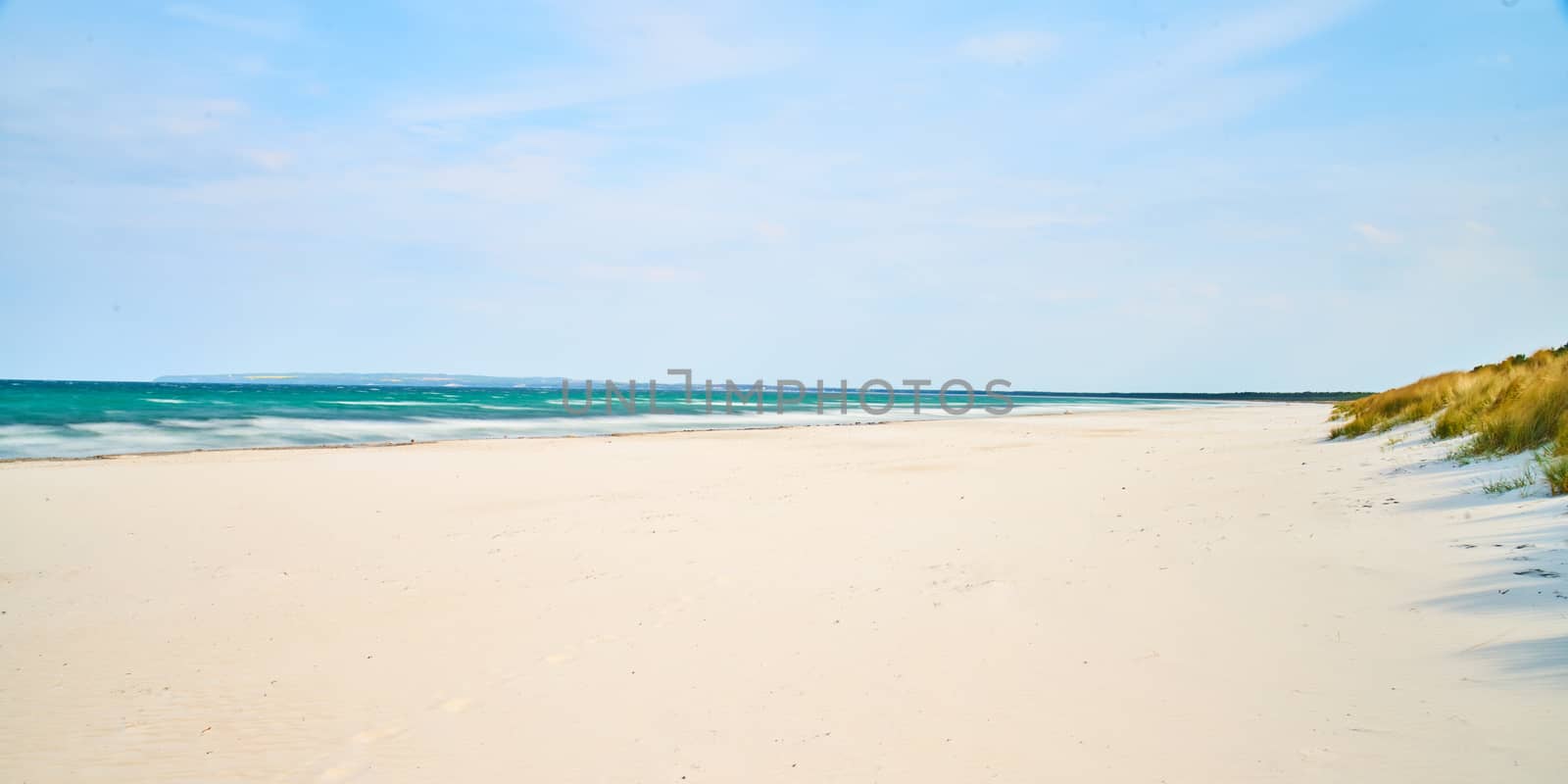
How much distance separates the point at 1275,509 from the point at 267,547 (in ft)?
32.4

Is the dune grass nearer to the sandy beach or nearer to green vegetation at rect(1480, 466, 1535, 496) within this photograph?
green vegetation at rect(1480, 466, 1535, 496)

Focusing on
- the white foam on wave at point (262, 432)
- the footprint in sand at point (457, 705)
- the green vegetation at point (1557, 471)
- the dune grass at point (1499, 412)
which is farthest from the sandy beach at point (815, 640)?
the white foam on wave at point (262, 432)

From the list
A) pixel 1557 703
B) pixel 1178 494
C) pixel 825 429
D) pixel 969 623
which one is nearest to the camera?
pixel 1557 703

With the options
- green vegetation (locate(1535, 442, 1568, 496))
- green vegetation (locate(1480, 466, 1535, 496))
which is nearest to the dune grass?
green vegetation (locate(1535, 442, 1568, 496))

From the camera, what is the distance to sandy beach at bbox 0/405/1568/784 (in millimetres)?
3586

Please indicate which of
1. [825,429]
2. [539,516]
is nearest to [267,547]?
[539,516]

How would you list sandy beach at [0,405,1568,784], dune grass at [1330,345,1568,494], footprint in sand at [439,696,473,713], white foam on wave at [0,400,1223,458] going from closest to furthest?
sandy beach at [0,405,1568,784]
footprint in sand at [439,696,473,713]
dune grass at [1330,345,1568,494]
white foam on wave at [0,400,1223,458]

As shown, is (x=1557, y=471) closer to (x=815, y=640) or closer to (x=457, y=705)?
(x=815, y=640)

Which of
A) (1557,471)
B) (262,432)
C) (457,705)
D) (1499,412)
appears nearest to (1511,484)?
(1557,471)

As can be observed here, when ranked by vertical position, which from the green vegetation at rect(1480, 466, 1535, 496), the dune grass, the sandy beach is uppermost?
the dune grass

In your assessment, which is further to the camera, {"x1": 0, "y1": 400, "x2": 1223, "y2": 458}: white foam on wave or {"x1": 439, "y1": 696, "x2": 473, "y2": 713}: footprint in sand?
{"x1": 0, "y1": 400, "x2": 1223, "y2": 458}: white foam on wave

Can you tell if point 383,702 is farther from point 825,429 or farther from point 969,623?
point 825,429

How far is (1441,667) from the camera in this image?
3.91m

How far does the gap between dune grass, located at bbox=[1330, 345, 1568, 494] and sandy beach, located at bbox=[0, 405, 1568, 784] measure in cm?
59
